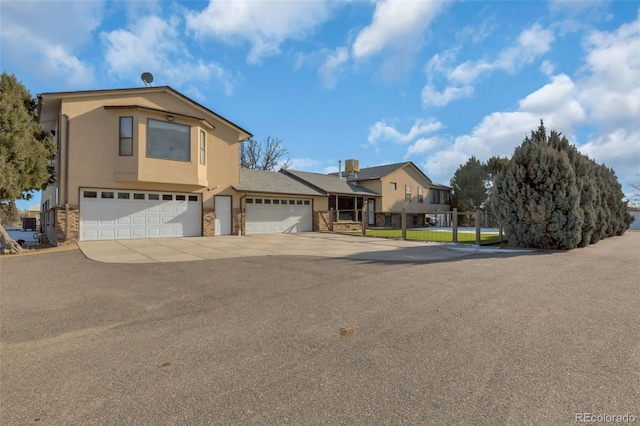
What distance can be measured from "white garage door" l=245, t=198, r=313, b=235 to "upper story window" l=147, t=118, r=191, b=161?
190 inches

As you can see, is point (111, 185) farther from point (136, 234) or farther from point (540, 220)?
point (540, 220)

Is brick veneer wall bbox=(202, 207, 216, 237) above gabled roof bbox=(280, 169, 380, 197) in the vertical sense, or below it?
below

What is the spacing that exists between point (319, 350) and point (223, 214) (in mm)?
16162

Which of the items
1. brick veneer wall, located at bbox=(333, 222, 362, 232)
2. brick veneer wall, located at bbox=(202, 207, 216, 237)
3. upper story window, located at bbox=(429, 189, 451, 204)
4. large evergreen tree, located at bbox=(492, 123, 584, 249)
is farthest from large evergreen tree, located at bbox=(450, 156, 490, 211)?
brick veneer wall, located at bbox=(202, 207, 216, 237)

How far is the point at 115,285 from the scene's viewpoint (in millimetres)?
6637

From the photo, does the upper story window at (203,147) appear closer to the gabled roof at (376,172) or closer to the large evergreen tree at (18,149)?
the large evergreen tree at (18,149)

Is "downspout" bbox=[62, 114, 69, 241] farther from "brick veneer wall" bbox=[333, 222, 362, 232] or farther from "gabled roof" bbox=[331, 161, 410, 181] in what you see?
"gabled roof" bbox=[331, 161, 410, 181]

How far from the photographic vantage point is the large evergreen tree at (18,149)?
11703mm

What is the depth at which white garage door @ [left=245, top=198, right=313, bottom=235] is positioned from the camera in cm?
2002

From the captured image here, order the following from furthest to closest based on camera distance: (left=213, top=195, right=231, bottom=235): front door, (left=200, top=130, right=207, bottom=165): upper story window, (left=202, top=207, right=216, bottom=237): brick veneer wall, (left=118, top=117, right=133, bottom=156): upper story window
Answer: (left=213, top=195, right=231, bottom=235): front door < (left=202, top=207, right=216, bottom=237): brick veneer wall < (left=200, top=130, right=207, bottom=165): upper story window < (left=118, top=117, right=133, bottom=156): upper story window

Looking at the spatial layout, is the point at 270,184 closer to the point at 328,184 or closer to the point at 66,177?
the point at 328,184

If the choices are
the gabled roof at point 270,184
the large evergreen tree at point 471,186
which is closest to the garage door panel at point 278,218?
the gabled roof at point 270,184

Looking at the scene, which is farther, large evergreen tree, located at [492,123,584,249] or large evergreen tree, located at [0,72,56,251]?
large evergreen tree, located at [492,123,584,249]

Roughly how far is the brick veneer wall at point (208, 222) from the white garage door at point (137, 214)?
0.25 meters
